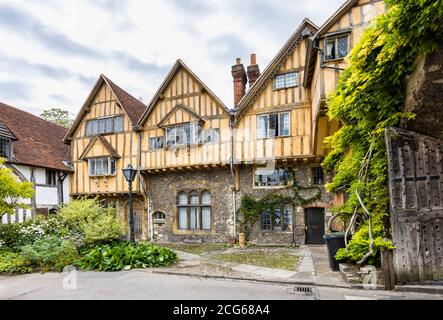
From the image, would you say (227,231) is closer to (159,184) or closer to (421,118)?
(159,184)

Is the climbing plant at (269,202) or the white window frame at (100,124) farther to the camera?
the white window frame at (100,124)

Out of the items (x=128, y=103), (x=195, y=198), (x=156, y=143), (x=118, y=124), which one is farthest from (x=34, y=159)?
(x=195, y=198)

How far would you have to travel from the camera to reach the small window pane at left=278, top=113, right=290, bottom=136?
12.4 meters

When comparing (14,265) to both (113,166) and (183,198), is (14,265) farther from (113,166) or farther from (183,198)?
(183,198)

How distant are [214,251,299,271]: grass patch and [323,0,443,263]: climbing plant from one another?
2.29 metres

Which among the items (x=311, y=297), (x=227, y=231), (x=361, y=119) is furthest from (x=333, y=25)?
(x=227, y=231)

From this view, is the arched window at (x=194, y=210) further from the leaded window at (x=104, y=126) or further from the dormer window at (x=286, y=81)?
the dormer window at (x=286, y=81)

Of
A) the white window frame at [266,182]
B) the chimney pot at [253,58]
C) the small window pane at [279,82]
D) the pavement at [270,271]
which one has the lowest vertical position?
the pavement at [270,271]

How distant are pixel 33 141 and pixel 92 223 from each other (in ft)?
36.7

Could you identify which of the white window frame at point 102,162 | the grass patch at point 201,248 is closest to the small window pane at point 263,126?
the grass patch at point 201,248

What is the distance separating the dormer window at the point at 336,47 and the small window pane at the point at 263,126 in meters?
4.83

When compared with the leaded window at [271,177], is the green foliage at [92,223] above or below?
below

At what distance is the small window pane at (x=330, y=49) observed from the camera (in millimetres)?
8347
